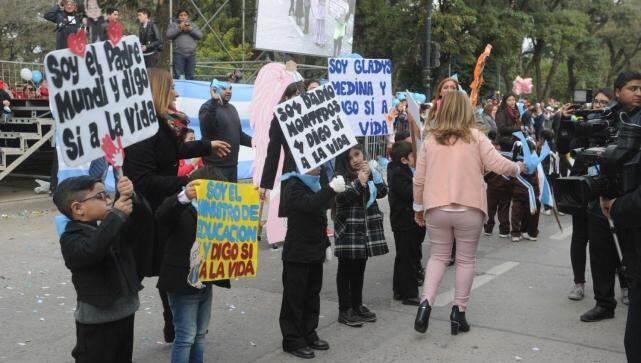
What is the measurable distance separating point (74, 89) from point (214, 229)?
1.13m

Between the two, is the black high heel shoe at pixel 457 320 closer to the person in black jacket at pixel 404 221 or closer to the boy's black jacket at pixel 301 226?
the person in black jacket at pixel 404 221

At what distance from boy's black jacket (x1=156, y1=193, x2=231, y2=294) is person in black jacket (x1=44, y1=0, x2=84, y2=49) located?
8517 millimetres

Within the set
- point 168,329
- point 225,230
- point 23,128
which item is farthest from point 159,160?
point 23,128

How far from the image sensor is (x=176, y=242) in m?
3.93

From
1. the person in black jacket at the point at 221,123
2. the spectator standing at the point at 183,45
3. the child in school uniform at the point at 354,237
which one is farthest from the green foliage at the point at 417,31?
the child in school uniform at the point at 354,237

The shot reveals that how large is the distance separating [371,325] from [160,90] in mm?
2516

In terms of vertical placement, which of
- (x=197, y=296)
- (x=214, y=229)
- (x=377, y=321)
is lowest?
(x=377, y=321)

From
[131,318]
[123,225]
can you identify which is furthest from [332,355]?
[123,225]

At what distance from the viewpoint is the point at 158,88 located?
3.97 meters

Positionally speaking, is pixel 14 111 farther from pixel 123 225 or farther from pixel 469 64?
pixel 469 64

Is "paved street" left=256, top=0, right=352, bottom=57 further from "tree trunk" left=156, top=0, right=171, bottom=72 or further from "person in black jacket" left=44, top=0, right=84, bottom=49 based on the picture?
"person in black jacket" left=44, top=0, right=84, bottom=49

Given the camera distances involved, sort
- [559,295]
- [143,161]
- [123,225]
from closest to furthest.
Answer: [123,225] → [143,161] → [559,295]

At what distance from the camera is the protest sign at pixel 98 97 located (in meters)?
3.28

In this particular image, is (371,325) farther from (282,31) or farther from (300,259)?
(282,31)
